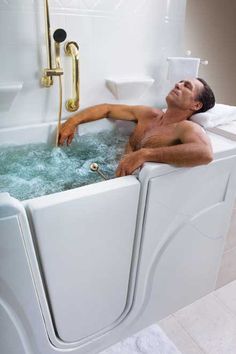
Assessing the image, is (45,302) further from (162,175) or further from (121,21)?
(121,21)

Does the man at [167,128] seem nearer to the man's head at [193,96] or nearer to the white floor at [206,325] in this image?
the man's head at [193,96]

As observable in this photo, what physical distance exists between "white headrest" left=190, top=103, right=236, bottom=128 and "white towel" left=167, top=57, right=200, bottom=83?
362mm

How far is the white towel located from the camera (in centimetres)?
172

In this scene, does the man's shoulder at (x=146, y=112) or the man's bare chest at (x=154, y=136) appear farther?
the man's shoulder at (x=146, y=112)

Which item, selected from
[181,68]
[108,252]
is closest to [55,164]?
[108,252]

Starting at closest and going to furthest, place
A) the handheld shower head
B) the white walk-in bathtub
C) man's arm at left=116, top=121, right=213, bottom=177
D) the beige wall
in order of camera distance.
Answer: the white walk-in bathtub → man's arm at left=116, top=121, right=213, bottom=177 → the handheld shower head → the beige wall

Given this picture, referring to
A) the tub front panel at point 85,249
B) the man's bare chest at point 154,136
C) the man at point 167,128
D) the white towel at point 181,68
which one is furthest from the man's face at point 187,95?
the tub front panel at point 85,249

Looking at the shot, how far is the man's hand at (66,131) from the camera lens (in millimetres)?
1662

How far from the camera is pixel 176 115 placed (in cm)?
154

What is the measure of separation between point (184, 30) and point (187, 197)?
53.4 inches

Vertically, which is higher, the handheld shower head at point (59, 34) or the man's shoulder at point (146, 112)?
the handheld shower head at point (59, 34)

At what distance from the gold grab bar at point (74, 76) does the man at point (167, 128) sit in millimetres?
73

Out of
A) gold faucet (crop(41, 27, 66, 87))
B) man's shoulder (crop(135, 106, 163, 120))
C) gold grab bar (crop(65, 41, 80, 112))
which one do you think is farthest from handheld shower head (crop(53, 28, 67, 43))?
man's shoulder (crop(135, 106, 163, 120))

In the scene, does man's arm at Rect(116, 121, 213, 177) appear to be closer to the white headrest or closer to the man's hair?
the white headrest
